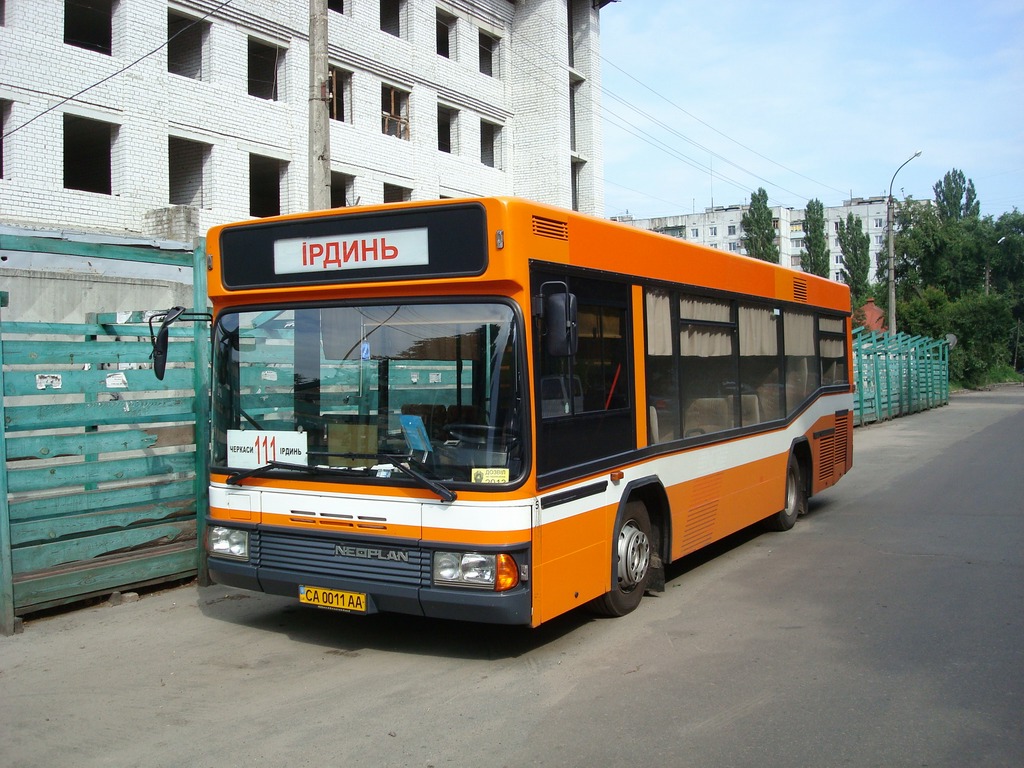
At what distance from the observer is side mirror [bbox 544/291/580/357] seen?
18.2 ft

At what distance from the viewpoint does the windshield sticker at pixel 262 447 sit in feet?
19.8

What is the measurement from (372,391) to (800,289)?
6.83m

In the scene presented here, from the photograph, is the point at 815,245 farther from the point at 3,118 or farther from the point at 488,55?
the point at 3,118

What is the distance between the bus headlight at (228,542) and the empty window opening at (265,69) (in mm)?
20955

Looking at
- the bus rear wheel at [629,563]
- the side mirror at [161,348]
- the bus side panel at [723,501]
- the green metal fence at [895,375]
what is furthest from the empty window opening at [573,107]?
the side mirror at [161,348]

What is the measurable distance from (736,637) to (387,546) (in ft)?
8.25

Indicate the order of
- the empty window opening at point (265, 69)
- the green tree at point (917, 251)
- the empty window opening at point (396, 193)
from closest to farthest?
1. the empty window opening at point (265, 69)
2. the empty window opening at point (396, 193)
3. the green tree at point (917, 251)

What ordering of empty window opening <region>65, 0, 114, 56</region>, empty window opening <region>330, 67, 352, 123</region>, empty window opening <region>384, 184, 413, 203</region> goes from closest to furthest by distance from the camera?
empty window opening <region>65, 0, 114, 56</region>, empty window opening <region>330, 67, 352, 123</region>, empty window opening <region>384, 184, 413, 203</region>

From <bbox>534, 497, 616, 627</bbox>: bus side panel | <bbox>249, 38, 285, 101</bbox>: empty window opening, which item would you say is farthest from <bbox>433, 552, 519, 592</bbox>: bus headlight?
<bbox>249, 38, 285, 101</bbox>: empty window opening

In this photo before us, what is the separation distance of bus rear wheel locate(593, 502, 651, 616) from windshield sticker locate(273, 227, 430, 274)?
2459mm

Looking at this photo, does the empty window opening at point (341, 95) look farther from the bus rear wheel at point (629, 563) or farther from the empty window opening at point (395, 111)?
the bus rear wheel at point (629, 563)

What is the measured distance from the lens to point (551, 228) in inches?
231

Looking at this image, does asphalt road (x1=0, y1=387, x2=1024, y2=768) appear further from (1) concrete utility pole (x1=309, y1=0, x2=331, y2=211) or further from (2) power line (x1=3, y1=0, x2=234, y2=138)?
(2) power line (x1=3, y1=0, x2=234, y2=138)

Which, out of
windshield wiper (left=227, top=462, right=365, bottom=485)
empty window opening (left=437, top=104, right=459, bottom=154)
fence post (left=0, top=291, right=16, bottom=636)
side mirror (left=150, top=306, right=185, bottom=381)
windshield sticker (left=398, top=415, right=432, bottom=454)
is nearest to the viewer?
windshield sticker (left=398, top=415, right=432, bottom=454)
